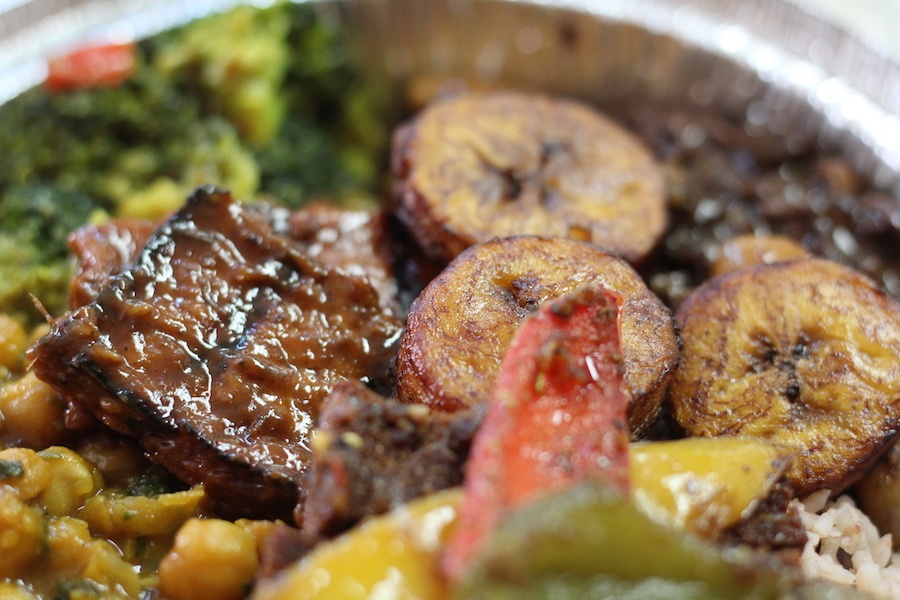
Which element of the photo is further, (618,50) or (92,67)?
(618,50)

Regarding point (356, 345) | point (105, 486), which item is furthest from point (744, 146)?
point (105, 486)

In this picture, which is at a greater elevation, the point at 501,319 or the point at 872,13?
the point at 501,319

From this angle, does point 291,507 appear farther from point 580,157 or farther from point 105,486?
point 580,157

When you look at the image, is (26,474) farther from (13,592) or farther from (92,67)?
(92,67)

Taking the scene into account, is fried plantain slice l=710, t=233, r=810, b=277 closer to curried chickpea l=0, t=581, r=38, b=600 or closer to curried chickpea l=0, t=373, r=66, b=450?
curried chickpea l=0, t=373, r=66, b=450

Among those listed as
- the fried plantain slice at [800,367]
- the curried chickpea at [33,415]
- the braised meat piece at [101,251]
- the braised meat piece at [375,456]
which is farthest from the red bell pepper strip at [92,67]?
the fried plantain slice at [800,367]

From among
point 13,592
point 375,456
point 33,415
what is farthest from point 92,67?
point 375,456
